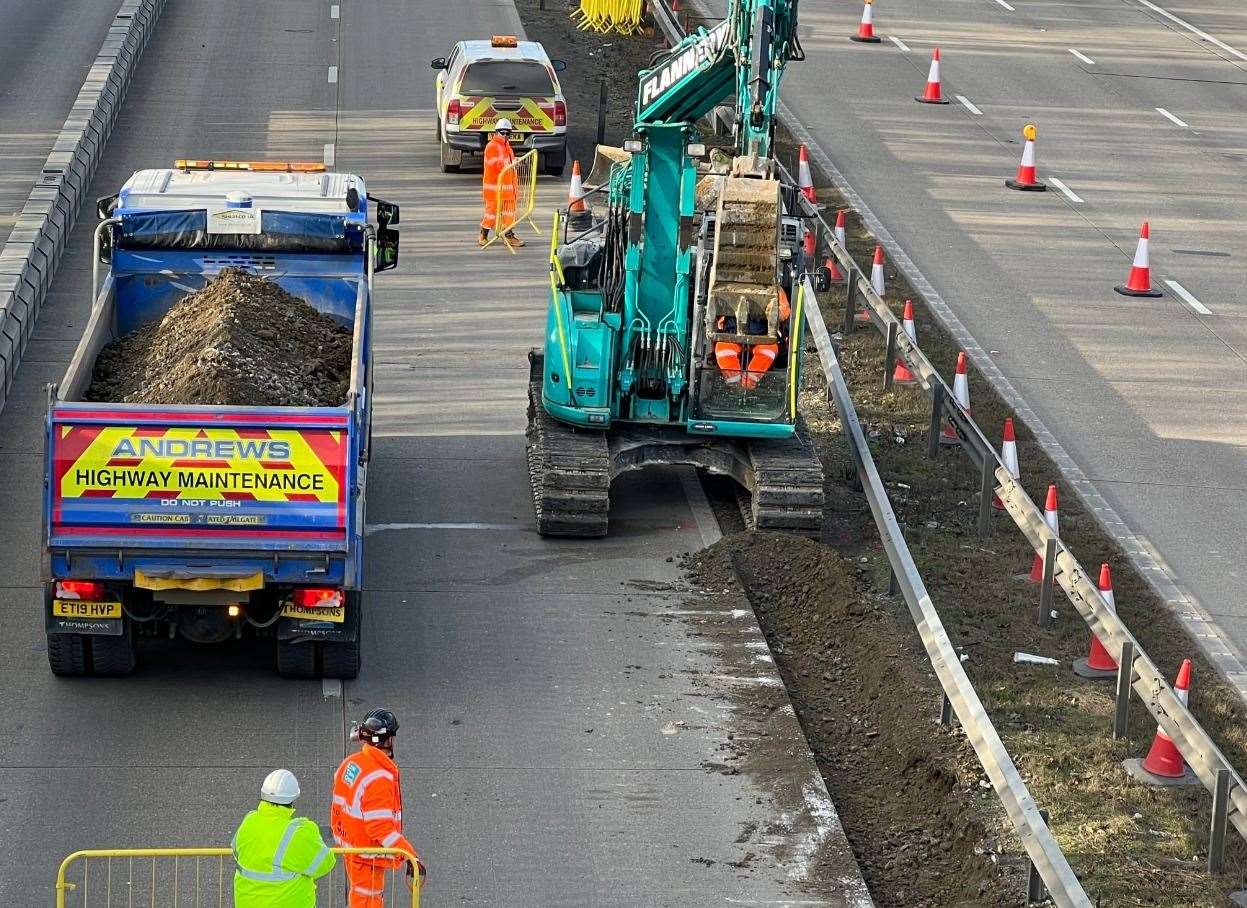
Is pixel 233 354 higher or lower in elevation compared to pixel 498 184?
higher

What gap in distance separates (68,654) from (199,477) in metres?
1.62

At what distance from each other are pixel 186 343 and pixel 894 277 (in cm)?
1145

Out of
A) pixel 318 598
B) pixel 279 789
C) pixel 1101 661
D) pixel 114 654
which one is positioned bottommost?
pixel 1101 661

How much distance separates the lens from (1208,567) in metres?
16.7

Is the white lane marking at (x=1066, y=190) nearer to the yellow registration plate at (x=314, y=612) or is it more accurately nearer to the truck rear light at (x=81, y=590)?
the yellow registration plate at (x=314, y=612)

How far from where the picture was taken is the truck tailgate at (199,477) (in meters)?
12.9

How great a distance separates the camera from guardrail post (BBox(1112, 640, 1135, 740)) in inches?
506

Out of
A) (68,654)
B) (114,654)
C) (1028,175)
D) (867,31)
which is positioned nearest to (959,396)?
(114,654)

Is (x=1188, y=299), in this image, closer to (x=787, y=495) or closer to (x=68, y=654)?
(x=787, y=495)

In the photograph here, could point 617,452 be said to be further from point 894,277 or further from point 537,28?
point 537,28

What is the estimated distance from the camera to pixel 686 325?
16766 mm

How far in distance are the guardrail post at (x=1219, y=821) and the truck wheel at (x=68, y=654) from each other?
23.0 feet

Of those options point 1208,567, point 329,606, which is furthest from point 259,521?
point 1208,567

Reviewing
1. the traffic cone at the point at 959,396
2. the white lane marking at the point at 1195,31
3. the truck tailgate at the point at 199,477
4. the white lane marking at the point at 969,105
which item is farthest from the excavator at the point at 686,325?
the white lane marking at the point at 1195,31
